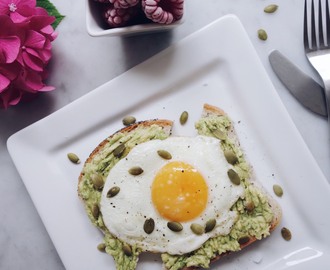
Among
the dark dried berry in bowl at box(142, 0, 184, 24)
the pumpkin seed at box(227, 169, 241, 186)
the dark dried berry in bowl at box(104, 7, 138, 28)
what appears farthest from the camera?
the pumpkin seed at box(227, 169, 241, 186)

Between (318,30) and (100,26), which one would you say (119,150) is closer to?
(100,26)

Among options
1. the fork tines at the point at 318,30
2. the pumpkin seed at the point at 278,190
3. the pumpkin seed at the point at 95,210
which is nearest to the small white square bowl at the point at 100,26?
the fork tines at the point at 318,30

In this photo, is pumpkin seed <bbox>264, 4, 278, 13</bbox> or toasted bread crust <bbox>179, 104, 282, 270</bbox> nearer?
toasted bread crust <bbox>179, 104, 282, 270</bbox>

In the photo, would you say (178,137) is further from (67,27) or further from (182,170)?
(67,27)

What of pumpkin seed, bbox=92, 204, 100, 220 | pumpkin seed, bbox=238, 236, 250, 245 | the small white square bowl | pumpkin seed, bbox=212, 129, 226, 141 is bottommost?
pumpkin seed, bbox=238, 236, 250, 245

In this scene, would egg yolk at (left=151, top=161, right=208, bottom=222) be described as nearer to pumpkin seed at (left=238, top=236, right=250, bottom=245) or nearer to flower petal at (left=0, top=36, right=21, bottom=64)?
pumpkin seed at (left=238, top=236, right=250, bottom=245)

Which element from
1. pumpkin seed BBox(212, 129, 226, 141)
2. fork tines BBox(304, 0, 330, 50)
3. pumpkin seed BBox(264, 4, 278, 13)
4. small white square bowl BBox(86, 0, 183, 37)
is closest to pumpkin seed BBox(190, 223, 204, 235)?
pumpkin seed BBox(212, 129, 226, 141)

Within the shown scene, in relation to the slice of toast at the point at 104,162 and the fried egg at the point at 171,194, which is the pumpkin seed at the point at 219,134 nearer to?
the fried egg at the point at 171,194

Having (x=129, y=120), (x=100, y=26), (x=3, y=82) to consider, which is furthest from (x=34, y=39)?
(x=129, y=120)
